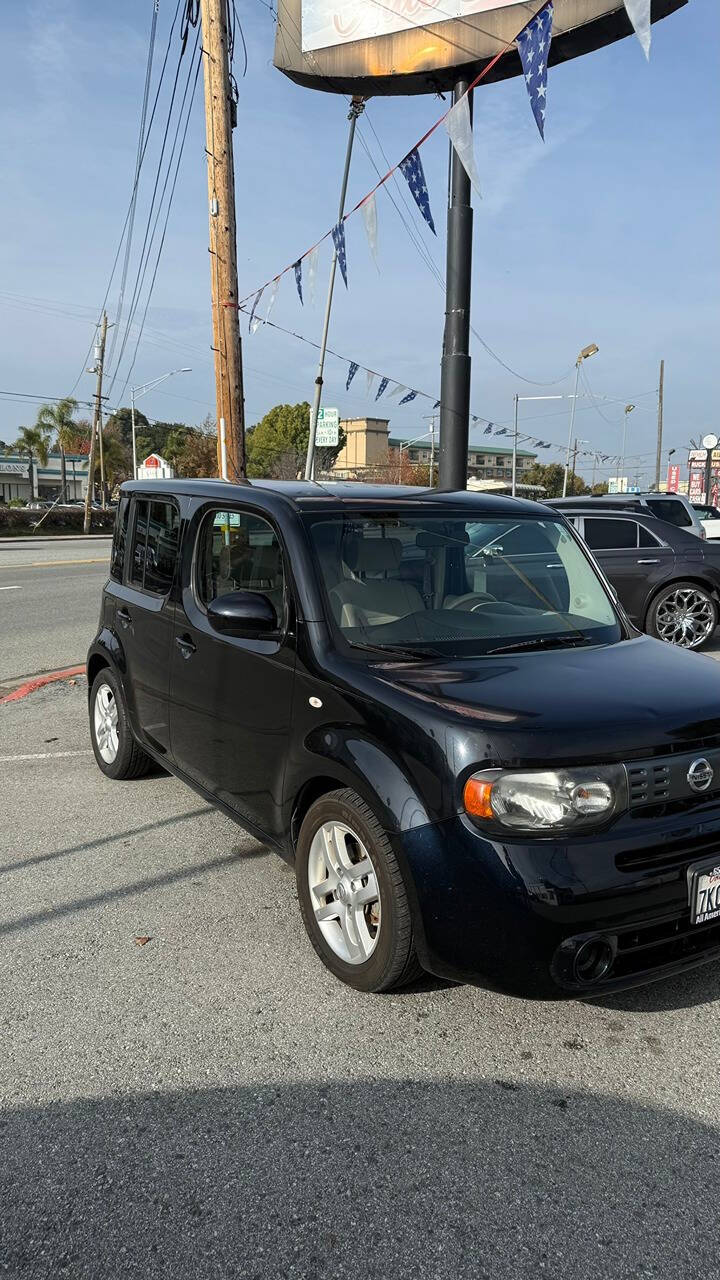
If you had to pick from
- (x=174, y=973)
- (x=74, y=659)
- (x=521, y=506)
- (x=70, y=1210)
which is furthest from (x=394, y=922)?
(x=74, y=659)

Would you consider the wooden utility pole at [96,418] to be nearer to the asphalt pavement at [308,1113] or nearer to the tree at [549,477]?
the asphalt pavement at [308,1113]

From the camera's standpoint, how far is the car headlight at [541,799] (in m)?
2.68

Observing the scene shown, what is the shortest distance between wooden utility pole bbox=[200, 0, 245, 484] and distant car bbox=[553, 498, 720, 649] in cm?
392

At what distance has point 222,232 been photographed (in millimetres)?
9477

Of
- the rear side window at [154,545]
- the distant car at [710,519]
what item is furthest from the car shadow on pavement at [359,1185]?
the distant car at [710,519]

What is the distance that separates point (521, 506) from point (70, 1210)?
10.8 ft

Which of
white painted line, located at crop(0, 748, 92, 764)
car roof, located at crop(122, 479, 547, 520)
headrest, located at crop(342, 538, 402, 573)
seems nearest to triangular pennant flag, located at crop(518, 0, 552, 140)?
car roof, located at crop(122, 479, 547, 520)

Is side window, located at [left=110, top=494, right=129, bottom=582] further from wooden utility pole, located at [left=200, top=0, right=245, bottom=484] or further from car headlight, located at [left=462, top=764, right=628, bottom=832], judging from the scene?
wooden utility pole, located at [left=200, top=0, right=245, bottom=484]

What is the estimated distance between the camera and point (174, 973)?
10.8ft

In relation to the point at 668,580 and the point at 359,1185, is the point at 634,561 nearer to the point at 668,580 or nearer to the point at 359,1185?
the point at 668,580

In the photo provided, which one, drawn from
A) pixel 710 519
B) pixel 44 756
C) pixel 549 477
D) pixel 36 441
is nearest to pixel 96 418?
pixel 36 441

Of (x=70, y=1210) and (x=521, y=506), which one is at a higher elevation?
(x=521, y=506)

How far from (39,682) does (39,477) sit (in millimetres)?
99304

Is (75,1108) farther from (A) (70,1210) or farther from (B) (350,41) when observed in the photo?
(B) (350,41)
